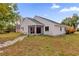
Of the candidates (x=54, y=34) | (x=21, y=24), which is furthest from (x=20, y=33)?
(x=54, y=34)

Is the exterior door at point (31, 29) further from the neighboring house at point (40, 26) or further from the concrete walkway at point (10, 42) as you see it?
the concrete walkway at point (10, 42)

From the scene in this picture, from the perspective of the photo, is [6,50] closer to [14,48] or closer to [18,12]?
[14,48]

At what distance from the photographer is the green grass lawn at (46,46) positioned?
15.4 ft

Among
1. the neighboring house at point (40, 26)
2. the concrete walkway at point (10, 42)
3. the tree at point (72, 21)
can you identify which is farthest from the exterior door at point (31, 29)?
the tree at point (72, 21)

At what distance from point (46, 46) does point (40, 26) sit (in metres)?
0.24

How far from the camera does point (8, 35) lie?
4.71m

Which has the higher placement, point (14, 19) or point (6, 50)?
point (14, 19)

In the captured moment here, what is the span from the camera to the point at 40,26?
4719mm

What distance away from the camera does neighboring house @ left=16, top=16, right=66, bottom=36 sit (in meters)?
4.71

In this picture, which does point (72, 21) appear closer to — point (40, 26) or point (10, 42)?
point (40, 26)

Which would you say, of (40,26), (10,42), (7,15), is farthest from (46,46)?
(7,15)

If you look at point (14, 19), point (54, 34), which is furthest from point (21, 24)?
point (54, 34)

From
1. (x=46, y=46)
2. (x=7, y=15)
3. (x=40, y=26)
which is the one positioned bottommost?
(x=46, y=46)

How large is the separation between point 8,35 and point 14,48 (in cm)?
17
